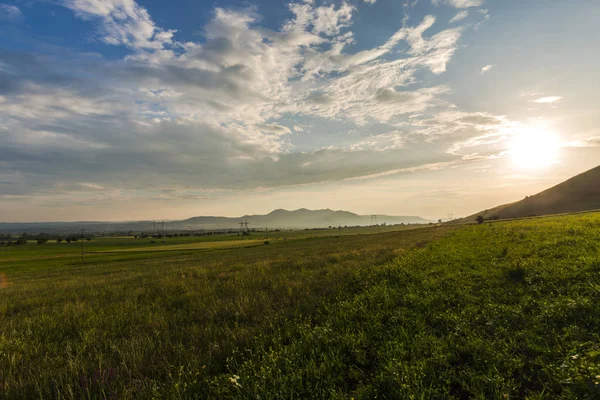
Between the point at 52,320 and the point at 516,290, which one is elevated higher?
the point at 516,290

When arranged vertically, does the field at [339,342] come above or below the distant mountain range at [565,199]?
below

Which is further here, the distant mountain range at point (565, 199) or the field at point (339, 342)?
the distant mountain range at point (565, 199)

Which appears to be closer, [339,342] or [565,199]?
[339,342]

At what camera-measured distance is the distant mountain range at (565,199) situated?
114 meters

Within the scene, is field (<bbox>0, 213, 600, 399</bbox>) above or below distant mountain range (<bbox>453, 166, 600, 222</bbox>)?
below

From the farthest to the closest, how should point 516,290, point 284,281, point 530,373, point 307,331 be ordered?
point 284,281 < point 516,290 < point 307,331 < point 530,373

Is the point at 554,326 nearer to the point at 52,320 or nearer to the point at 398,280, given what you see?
the point at 398,280

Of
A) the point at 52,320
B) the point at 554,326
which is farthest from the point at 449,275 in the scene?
the point at 52,320

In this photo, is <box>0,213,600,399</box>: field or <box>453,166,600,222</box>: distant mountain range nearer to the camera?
<box>0,213,600,399</box>: field

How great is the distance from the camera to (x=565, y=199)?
122m

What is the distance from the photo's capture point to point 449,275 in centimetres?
1162

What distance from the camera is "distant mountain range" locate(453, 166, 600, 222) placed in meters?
114

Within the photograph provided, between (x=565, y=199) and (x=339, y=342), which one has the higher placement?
(x=565, y=199)

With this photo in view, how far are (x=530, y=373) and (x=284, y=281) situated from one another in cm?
1060
